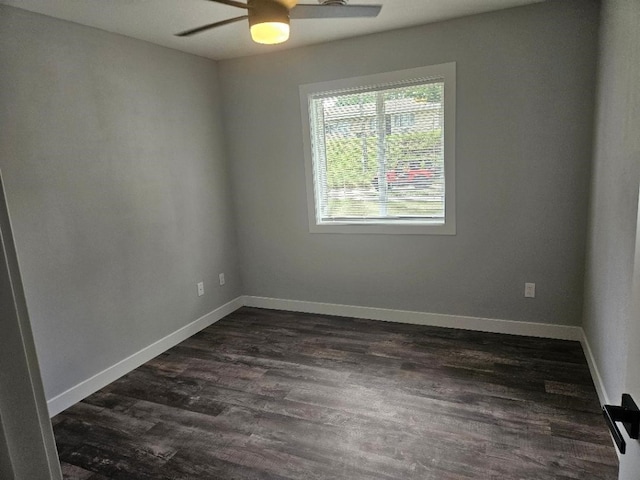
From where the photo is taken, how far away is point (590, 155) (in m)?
2.89

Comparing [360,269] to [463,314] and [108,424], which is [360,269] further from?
[108,424]

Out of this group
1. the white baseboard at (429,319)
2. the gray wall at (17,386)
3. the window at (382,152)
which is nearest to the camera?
Answer: the gray wall at (17,386)

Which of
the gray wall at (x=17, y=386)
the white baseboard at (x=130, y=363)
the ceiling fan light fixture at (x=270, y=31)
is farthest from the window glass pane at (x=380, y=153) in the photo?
the gray wall at (x=17, y=386)

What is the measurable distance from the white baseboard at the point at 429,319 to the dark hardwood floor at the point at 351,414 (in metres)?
0.10

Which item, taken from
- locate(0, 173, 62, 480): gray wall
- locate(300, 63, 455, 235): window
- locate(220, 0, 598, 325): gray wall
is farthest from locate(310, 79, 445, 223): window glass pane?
locate(0, 173, 62, 480): gray wall

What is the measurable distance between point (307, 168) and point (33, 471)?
11.6 feet

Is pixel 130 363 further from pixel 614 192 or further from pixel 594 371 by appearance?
pixel 614 192

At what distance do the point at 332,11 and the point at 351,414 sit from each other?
2.27 metres

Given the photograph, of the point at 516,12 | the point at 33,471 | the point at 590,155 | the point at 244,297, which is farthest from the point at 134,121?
the point at 590,155

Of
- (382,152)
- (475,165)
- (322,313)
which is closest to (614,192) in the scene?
(475,165)

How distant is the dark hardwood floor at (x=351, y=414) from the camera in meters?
2.03

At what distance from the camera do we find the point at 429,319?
→ 3648mm

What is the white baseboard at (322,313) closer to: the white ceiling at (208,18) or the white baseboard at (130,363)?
the white baseboard at (130,363)

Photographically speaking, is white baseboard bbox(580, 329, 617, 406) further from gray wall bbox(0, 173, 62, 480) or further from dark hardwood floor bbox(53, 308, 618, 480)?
gray wall bbox(0, 173, 62, 480)
